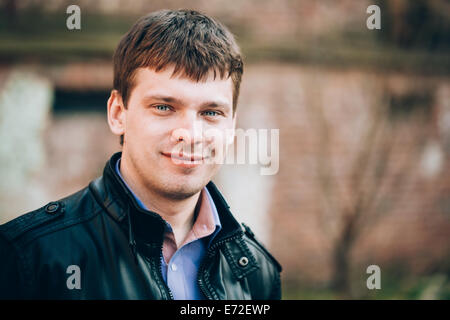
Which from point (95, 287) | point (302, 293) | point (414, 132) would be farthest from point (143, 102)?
point (414, 132)

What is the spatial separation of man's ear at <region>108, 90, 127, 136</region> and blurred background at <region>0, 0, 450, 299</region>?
289cm

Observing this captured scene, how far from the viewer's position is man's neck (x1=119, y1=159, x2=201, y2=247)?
1.67 metres

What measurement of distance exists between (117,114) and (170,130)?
12.9 inches

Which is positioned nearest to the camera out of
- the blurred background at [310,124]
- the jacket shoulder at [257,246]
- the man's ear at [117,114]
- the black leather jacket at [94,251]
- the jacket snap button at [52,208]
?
the black leather jacket at [94,251]

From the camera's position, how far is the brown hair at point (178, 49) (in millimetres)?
1609

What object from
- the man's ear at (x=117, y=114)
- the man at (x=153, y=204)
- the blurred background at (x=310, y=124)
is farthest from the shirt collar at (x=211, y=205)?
the blurred background at (x=310, y=124)

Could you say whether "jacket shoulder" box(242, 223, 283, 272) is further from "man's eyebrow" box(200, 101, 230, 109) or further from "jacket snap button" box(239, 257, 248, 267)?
"man's eyebrow" box(200, 101, 230, 109)

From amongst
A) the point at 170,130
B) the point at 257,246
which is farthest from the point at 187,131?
the point at 257,246

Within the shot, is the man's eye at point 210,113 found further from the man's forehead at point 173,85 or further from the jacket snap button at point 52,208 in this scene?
the jacket snap button at point 52,208

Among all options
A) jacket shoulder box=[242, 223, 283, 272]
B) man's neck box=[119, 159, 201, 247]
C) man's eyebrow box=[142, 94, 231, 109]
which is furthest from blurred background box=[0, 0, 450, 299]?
man's eyebrow box=[142, 94, 231, 109]

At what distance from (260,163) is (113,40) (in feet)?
6.79

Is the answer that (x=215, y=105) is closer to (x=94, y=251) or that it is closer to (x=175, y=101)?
(x=175, y=101)

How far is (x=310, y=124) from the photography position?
5039 millimetres

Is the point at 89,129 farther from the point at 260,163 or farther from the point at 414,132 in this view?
the point at 414,132
